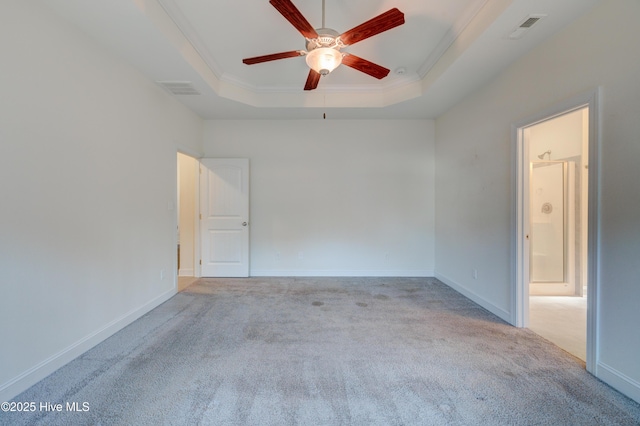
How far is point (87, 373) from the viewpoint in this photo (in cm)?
195

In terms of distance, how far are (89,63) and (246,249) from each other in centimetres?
303

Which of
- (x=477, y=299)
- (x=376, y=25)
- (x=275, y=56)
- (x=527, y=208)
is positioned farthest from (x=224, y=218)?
(x=527, y=208)

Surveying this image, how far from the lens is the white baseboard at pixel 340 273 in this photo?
14.9ft

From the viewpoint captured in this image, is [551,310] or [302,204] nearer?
[551,310]

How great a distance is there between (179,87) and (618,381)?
4928 millimetres

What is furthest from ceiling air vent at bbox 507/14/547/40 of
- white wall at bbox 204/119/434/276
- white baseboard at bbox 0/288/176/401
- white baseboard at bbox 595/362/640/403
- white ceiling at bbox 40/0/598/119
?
white baseboard at bbox 0/288/176/401

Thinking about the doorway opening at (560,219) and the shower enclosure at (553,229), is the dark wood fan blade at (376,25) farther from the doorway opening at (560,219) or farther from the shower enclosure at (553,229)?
the shower enclosure at (553,229)

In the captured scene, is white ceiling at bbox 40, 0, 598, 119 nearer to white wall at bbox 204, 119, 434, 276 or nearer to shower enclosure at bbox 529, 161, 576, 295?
white wall at bbox 204, 119, 434, 276

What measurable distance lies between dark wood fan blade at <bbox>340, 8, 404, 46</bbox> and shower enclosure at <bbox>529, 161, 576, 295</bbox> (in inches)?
140

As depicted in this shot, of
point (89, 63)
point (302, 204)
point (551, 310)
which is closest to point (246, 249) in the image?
point (302, 204)

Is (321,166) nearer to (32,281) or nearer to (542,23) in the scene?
(542,23)

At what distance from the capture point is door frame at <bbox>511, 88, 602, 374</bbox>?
1872 mm

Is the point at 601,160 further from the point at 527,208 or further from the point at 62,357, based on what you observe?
the point at 62,357

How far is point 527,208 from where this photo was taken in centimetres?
267
